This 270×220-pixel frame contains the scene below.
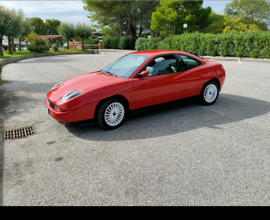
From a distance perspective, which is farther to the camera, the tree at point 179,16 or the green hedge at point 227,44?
the tree at point 179,16

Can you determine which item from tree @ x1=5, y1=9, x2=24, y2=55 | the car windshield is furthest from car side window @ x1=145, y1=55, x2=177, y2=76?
tree @ x1=5, y1=9, x2=24, y2=55

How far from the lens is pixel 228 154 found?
3615 mm

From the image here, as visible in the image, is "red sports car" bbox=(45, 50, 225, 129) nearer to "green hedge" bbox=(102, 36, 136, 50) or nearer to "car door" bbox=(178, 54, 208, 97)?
"car door" bbox=(178, 54, 208, 97)

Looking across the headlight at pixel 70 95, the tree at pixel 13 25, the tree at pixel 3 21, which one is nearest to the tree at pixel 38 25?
the tree at pixel 13 25

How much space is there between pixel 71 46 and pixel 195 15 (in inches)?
988

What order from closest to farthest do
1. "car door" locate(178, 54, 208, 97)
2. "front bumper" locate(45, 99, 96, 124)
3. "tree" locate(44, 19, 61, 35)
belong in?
"front bumper" locate(45, 99, 96, 124), "car door" locate(178, 54, 208, 97), "tree" locate(44, 19, 61, 35)

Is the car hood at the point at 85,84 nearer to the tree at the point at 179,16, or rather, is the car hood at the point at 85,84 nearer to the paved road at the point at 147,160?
the paved road at the point at 147,160

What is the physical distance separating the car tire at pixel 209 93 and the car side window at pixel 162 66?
110cm

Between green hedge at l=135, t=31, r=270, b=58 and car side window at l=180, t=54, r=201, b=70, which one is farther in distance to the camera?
green hedge at l=135, t=31, r=270, b=58

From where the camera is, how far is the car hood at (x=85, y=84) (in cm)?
454

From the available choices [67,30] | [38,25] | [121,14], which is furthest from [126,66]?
[38,25]

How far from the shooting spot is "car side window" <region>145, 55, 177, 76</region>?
5.04m

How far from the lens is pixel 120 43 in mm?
45812
